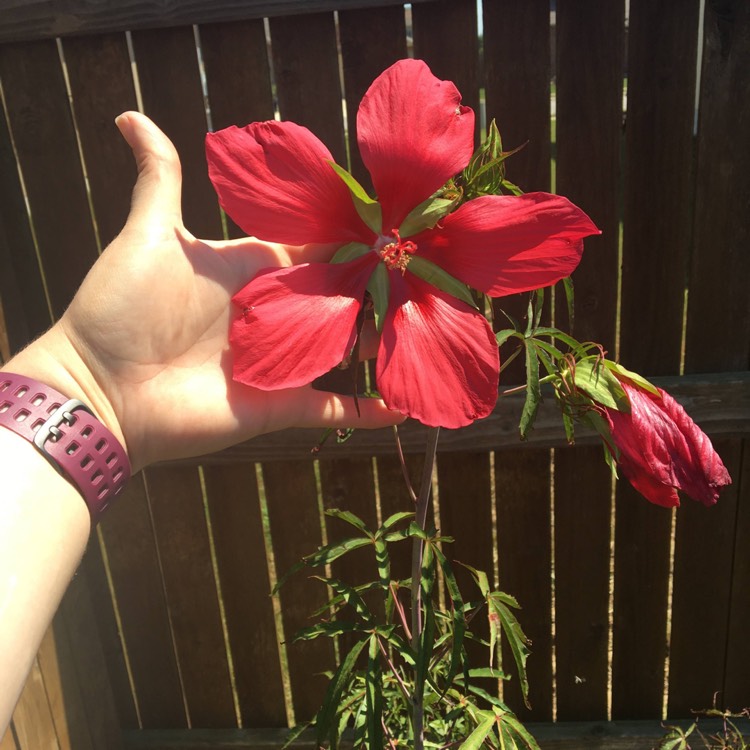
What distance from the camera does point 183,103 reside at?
1.69 meters

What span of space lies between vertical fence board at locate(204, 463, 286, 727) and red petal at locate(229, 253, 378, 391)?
109 centimetres

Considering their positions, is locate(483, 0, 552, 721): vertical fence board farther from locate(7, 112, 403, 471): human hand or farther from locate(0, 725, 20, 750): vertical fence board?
locate(0, 725, 20, 750): vertical fence board

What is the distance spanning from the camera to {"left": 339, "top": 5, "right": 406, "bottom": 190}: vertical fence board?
1.59m

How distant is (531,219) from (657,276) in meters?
0.97

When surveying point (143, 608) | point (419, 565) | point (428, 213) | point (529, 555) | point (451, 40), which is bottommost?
point (143, 608)

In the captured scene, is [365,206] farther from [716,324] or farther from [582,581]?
[582,581]

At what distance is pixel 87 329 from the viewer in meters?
1.09

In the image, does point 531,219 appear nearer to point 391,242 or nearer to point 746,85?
point 391,242

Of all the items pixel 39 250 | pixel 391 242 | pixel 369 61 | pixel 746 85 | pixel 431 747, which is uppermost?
pixel 369 61

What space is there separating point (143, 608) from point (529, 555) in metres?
1.12

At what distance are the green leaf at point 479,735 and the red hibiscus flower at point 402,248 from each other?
25.7 inches

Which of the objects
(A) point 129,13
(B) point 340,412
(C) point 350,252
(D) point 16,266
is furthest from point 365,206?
(D) point 16,266

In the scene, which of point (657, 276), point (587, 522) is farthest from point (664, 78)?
point (587, 522)

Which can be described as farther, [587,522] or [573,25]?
[587,522]
